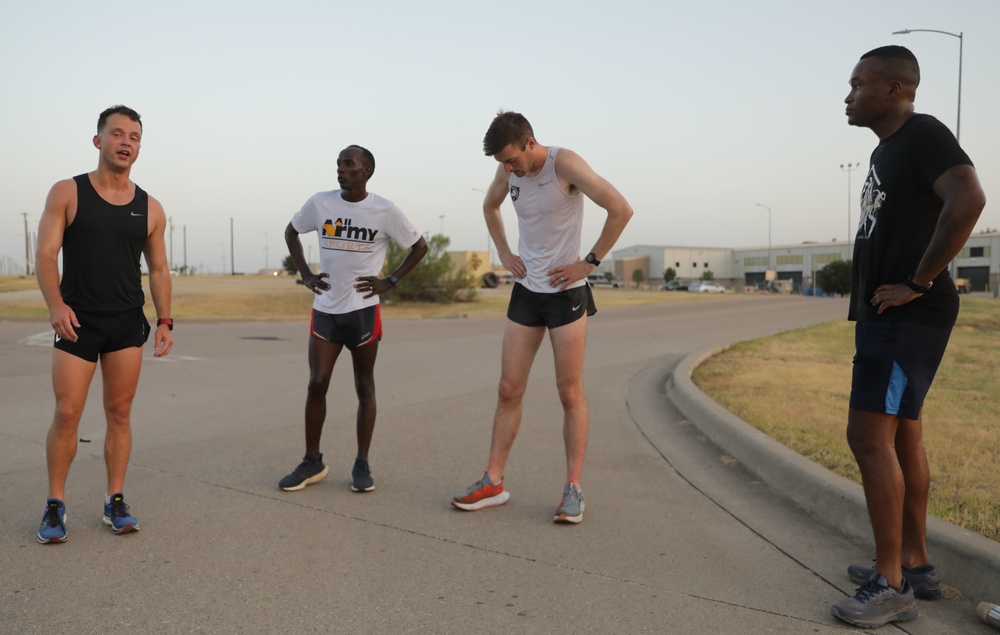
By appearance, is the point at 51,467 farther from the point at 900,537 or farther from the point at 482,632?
the point at 900,537

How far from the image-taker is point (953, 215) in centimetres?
315

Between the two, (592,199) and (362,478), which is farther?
(362,478)

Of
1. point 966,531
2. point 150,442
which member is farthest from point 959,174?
point 150,442

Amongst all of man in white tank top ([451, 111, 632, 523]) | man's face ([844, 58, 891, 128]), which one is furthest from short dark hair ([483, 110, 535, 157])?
man's face ([844, 58, 891, 128])

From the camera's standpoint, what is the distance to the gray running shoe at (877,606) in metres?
3.28

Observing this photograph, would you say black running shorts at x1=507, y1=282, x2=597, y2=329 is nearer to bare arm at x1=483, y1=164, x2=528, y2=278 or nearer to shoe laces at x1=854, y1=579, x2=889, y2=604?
bare arm at x1=483, y1=164, x2=528, y2=278

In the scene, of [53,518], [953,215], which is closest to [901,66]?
[953,215]

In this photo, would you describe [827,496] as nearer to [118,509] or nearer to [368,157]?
[368,157]

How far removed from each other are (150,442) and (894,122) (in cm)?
545

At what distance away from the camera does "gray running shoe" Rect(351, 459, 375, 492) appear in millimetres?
5215

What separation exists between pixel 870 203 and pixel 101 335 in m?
3.50

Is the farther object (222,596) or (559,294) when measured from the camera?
(559,294)

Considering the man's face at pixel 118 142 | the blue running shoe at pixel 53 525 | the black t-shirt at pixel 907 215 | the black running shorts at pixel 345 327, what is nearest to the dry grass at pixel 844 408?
the black t-shirt at pixel 907 215

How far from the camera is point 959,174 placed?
10.4 ft
